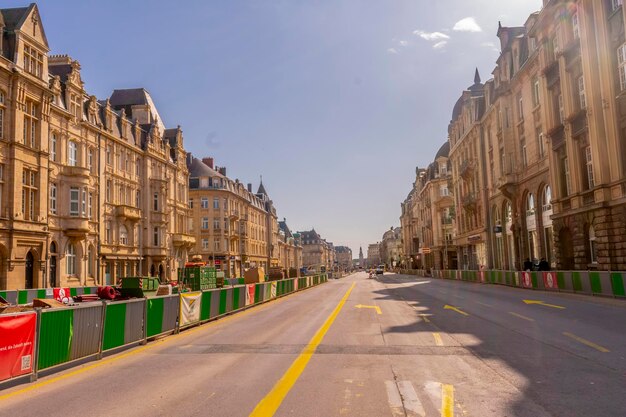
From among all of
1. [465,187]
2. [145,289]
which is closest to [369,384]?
[145,289]

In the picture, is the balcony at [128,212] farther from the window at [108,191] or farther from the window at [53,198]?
the window at [53,198]

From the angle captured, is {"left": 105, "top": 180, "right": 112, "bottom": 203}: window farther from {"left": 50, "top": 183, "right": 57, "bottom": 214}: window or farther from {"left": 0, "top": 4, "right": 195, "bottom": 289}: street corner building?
{"left": 50, "top": 183, "right": 57, "bottom": 214}: window

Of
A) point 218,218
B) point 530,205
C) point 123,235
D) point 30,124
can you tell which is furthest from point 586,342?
point 218,218

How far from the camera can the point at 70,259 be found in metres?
37.2

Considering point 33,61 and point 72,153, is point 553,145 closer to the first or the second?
point 72,153

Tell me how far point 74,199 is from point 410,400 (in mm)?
35709

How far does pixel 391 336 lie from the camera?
1252cm

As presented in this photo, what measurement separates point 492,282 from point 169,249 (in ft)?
108

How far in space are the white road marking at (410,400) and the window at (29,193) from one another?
31.2m

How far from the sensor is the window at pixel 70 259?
36.7 m

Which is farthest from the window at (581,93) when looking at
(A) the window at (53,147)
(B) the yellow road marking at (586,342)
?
(A) the window at (53,147)

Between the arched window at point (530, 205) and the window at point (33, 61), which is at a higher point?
the window at point (33, 61)

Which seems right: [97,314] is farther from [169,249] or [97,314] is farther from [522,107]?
[169,249]

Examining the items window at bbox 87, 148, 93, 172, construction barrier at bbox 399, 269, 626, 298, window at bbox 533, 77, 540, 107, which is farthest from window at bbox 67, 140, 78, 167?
window at bbox 533, 77, 540, 107
